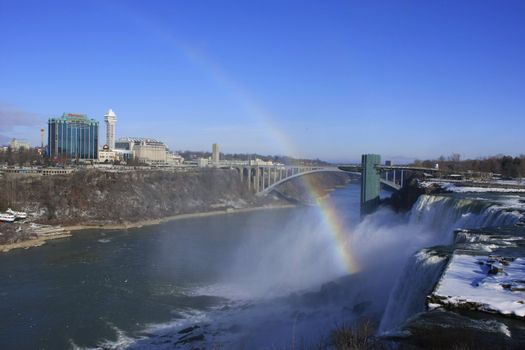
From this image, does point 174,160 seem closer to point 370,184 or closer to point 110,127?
point 110,127

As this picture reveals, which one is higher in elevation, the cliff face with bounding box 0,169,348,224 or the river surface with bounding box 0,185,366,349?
the cliff face with bounding box 0,169,348,224

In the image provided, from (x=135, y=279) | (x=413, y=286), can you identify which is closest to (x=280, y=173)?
(x=135, y=279)

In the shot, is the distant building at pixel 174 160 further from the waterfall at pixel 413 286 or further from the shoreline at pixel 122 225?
the waterfall at pixel 413 286

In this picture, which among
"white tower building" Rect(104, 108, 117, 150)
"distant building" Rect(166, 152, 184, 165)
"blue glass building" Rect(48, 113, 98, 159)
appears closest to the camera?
"blue glass building" Rect(48, 113, 98, 159)

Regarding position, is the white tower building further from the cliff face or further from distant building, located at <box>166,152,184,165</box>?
the cliff face

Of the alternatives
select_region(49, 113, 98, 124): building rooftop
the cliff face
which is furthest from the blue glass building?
the cliff face

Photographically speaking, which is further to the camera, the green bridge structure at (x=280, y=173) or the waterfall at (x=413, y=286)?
the green bridge structure at (x=280, y=173)

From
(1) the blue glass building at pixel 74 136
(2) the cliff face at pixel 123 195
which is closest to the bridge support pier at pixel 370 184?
(2) the cliff face at pixel 123 195

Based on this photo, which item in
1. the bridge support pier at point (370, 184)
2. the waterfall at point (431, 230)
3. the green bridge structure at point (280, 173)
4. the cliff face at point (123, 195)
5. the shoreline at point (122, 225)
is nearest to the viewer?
the waterfall at point (431, 230)

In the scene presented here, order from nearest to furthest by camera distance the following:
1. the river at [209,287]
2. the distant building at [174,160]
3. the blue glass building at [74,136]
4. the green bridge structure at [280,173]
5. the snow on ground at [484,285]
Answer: the snow on ground at [484,285]
the river at [209,287]
the green bridge structure at [280,173]
the blue glass building at [74,136]
the distant building at [174,160]
